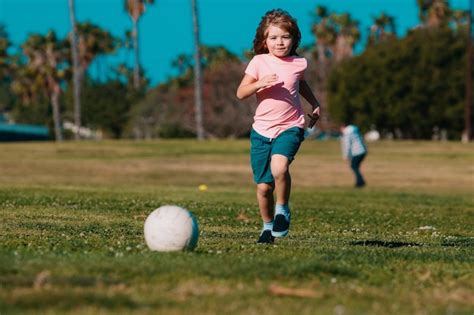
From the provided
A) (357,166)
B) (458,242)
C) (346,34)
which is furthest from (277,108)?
(346,34)

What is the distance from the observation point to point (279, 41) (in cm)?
1033

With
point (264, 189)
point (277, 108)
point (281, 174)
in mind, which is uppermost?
point (277, 108)

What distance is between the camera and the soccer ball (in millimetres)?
8523

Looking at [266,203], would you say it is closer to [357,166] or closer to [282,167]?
[282,167]

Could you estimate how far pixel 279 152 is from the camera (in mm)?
10328

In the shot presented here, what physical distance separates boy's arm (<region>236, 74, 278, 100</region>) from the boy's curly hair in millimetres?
409

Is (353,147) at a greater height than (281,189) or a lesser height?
lesser

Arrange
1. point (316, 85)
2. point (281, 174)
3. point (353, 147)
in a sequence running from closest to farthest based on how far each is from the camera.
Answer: point (281, 174), point (353, 147), point (316, 85)

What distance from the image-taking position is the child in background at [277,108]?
10352 mm

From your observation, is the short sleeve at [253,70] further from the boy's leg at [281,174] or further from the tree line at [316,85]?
the tree line at [316,85]

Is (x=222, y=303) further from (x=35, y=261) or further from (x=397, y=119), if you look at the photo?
(x=397, y=119)

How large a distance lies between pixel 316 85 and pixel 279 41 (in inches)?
2942

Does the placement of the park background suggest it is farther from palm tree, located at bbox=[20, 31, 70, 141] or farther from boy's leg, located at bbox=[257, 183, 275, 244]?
palm tree, located at bbox=[20, 31, 70, 141]

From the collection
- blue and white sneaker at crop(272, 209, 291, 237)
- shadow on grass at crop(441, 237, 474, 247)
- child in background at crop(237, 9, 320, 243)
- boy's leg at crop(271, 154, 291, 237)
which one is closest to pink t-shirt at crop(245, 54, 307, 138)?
child in background at crop(237, 9, 320, 243)
